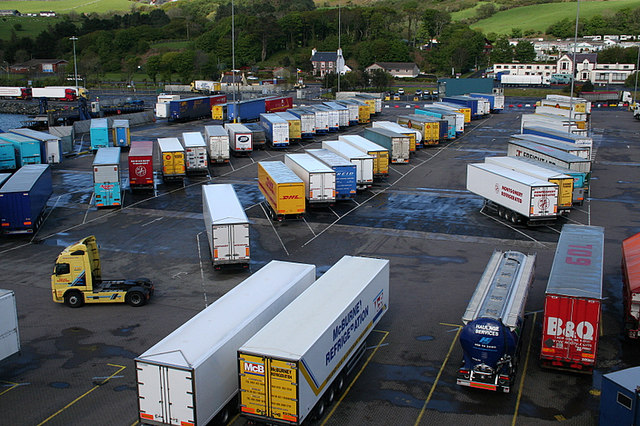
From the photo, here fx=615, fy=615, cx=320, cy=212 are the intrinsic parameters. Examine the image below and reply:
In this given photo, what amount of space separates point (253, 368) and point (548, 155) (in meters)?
40.0

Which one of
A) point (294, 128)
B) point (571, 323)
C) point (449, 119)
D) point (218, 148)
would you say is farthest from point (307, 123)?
point (571, 323)

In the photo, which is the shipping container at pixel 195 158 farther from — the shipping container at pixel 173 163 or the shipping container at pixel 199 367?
the shipping container at pixel 199 367

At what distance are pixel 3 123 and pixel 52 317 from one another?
3908 inches

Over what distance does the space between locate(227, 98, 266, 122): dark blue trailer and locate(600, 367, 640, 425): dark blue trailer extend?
250 feet

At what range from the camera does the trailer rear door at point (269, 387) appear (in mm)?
17172

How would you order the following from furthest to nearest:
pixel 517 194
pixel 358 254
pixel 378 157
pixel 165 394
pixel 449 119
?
1. pixel 449 119
2. pixel 378 157
3. pixel 517 194
4. pixel 358 254
5. pixel 165 394

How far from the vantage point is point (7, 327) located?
21.9m

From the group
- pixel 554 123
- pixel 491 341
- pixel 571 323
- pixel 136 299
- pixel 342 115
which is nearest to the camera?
pixel 491 341

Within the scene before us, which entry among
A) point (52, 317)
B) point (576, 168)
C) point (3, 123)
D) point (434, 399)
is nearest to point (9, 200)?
point (52, 317)

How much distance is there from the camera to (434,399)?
20.4 m

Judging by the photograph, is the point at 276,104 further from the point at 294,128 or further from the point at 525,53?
the point at 525,53

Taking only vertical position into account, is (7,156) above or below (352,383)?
above

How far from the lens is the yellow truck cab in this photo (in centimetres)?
2833

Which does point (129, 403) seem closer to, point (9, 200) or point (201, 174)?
point (9, 200)
